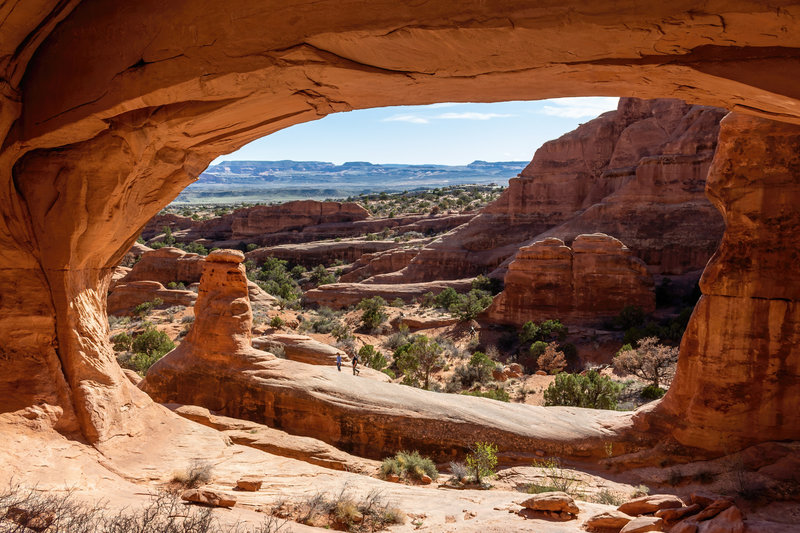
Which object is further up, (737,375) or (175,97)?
(175,97)

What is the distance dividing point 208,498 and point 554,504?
13.1 ft

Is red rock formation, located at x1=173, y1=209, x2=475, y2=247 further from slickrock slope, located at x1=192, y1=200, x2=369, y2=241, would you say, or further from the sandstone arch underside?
the sandstone arch underside

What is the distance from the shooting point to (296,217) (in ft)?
219

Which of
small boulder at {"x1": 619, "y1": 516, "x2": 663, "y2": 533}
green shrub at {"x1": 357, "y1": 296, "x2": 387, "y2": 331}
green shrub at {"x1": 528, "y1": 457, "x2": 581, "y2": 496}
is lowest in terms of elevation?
green shrub at {"x1": 357, "y1": 296, "x2": 387, "y2": 331}

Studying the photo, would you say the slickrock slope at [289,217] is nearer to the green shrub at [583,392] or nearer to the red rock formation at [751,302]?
the green shrub at [583,392]

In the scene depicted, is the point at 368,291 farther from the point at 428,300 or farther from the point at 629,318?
the point at 629,318

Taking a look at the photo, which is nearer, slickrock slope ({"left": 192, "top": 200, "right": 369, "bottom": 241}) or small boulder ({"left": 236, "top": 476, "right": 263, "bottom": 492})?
small boulder ({"left": 236, "top": 476, "right": 263, "bottom": 492})

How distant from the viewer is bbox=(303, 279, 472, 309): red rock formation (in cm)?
3766

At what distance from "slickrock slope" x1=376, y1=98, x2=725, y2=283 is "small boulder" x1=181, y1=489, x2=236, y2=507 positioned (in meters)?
34.0

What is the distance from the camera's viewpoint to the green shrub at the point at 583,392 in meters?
14.9

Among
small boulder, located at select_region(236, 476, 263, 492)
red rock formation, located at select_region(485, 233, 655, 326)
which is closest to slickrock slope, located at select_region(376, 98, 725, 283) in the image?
red rock formation, located at select_region(485, 233, 655, 326)

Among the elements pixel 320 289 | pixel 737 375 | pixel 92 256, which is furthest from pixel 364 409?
pixel 320 289

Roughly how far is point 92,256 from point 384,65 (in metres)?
4.56

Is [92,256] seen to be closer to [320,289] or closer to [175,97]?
[175,97]
